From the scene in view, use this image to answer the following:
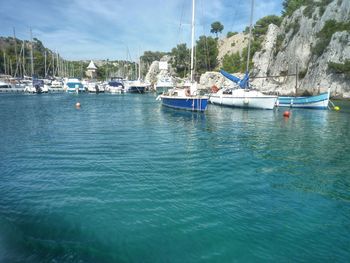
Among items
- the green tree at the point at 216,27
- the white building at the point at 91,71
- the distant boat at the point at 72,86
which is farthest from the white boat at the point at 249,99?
the white building at the point at 91,71

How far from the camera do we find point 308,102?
4253 centimetres

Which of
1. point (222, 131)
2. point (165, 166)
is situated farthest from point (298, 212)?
point (222, 131)

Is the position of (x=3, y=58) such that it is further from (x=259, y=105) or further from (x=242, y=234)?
(x=242, y=234)

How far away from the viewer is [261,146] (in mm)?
17031

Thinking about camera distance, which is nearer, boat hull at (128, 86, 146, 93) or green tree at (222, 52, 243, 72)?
boat hull at (128, 86, 146, 93)

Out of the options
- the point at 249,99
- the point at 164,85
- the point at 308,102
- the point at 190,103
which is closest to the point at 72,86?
the point at 164,85

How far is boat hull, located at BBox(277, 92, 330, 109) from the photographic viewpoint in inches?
1625

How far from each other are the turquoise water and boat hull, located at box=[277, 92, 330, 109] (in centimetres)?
2717

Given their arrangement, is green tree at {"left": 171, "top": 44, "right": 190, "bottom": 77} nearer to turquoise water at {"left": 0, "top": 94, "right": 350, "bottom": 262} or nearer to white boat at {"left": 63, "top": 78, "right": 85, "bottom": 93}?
white boat at {"left": 63, "top": 78, "right": 85, "bottom": 93}

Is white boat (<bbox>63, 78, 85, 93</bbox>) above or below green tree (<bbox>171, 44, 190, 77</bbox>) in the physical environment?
below

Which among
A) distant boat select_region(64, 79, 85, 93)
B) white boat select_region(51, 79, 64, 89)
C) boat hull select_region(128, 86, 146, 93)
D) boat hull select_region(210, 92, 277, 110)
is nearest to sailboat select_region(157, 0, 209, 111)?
boat hull select_region(210, 92, 277, 110)

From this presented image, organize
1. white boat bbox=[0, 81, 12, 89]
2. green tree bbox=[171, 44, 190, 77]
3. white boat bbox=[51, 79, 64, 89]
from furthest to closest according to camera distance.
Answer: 1. green tree bbox=[171, 44, 190, 77]
2. white boat bbox=[51, 79, 64, 89]
3. white boat bbox=[0, 81, 12, 89]

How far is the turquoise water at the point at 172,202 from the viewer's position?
6.54 metres

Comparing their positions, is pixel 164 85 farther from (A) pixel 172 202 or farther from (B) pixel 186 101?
(A) pixel 172 202
